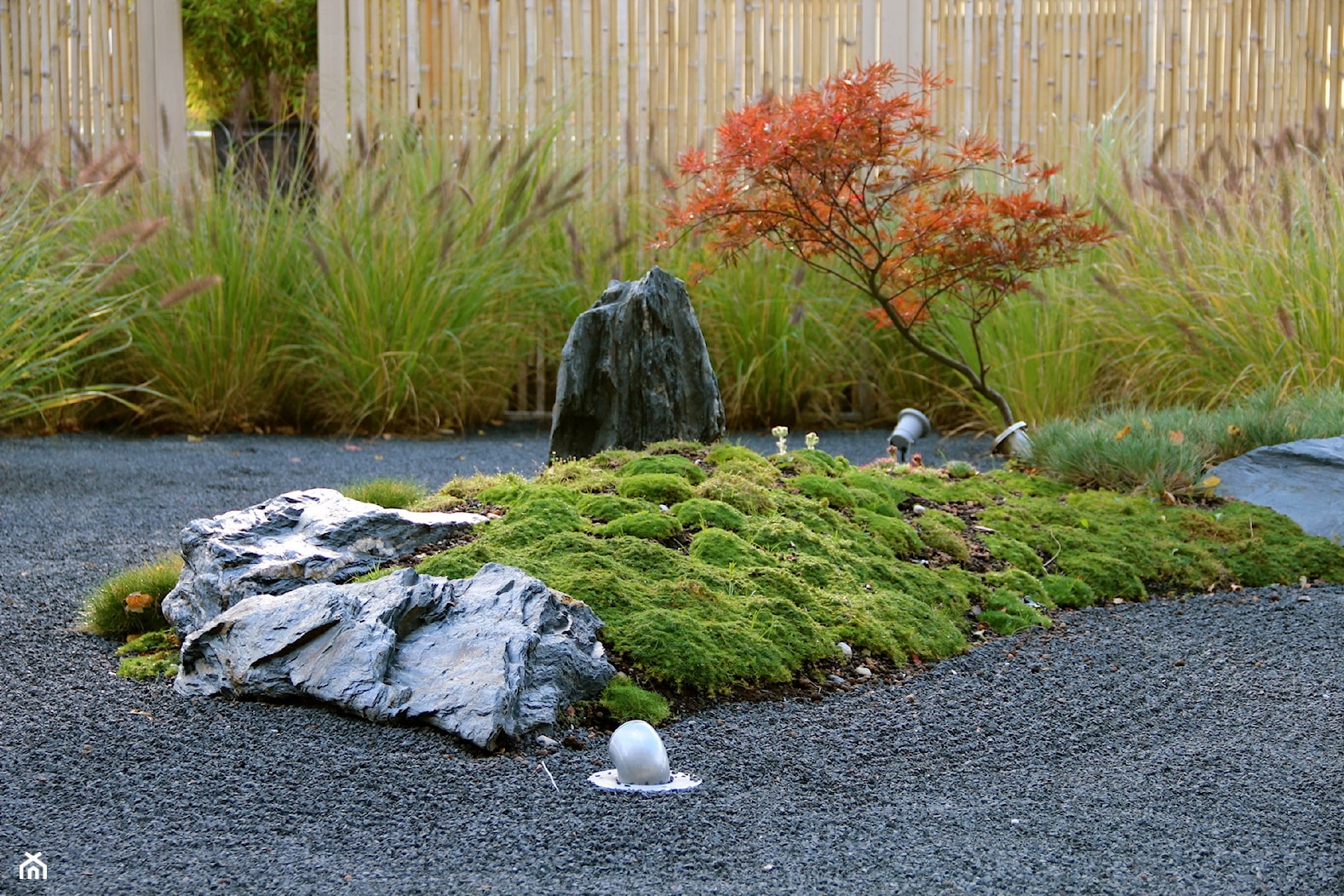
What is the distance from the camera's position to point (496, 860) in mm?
1772

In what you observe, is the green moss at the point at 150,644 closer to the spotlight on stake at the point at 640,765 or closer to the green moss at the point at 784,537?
the spotlight on stake at the point at 640,765

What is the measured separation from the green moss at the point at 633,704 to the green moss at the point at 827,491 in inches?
47.8

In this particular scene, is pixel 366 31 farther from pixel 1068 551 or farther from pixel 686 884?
pixel 686 884

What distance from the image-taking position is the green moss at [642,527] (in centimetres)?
304

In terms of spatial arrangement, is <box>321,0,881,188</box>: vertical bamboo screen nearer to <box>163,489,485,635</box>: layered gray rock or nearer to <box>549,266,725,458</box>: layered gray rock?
<box>549,266,725,458</box>: layered gray rock

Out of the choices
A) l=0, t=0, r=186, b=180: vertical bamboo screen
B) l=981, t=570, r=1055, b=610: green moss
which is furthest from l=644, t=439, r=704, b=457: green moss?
l=0, t=0, r=186, b=180: vertical bamboo screen

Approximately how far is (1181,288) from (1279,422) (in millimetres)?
1211

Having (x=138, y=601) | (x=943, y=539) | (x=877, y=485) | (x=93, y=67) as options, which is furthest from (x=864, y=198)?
(x=93, y=67)

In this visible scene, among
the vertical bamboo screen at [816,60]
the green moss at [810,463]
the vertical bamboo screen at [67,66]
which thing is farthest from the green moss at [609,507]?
the vertical bamboo screen at [67,66]

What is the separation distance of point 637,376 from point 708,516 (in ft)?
3.10

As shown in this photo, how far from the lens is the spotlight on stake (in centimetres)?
201

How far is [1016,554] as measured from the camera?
3520 mm

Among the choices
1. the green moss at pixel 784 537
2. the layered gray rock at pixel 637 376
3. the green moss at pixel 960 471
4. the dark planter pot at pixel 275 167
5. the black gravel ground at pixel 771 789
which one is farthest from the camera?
the dark planter pot at pixel 275 167

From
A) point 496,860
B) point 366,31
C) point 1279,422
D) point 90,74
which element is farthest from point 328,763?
point 90,74
